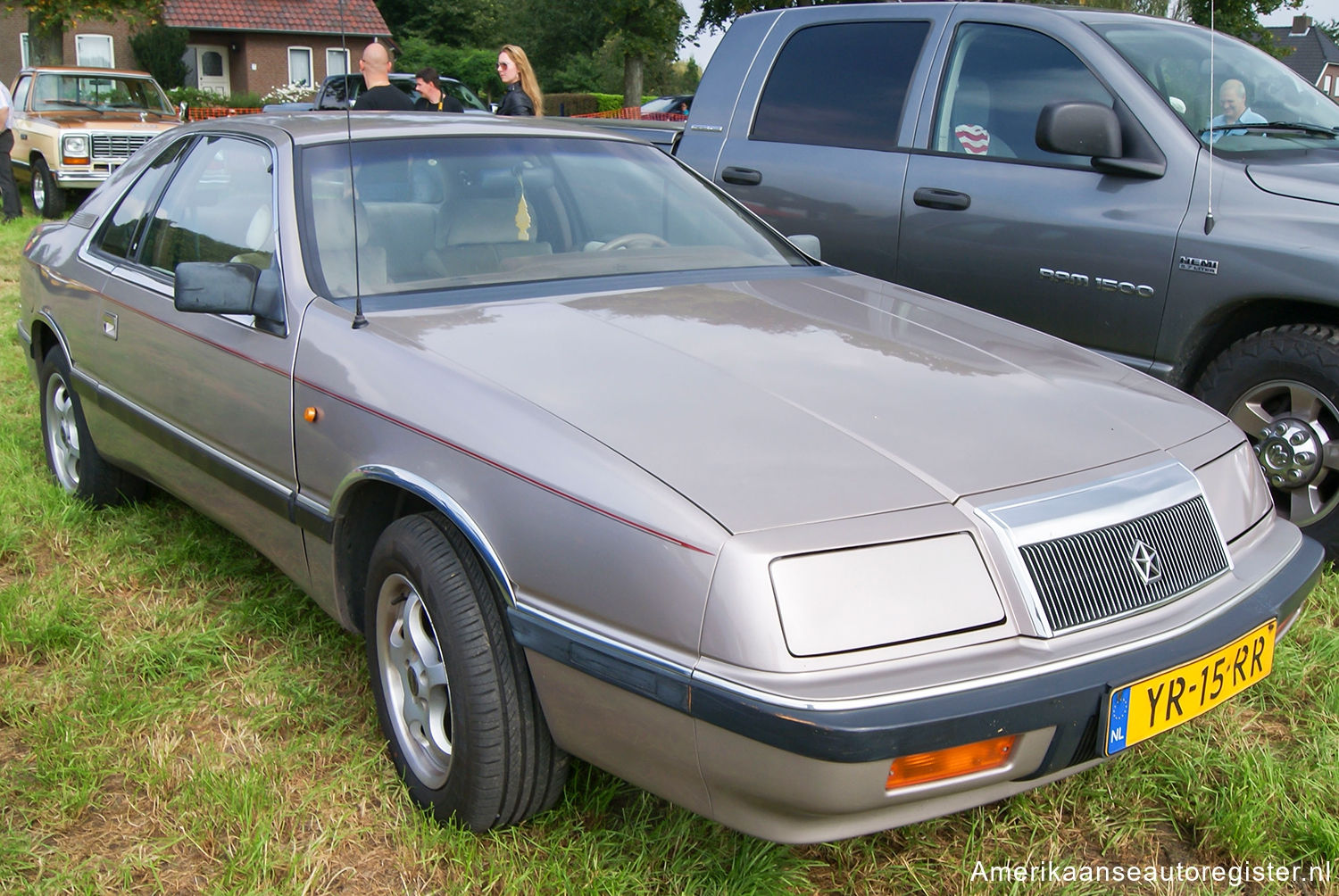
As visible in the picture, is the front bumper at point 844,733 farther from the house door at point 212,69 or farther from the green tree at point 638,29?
the house door at point 212,69

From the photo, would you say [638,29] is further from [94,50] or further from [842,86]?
[842,86]

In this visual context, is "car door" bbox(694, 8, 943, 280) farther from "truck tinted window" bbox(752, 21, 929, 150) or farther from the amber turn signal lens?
the amber turn signal lens

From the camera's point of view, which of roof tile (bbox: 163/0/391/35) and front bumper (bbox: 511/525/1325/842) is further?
roof tile (bbox: 163/0/391/35)

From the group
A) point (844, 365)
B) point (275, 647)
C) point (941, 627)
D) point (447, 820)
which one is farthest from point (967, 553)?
point (275, 647)

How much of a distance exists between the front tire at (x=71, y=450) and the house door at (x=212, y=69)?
3906 cm

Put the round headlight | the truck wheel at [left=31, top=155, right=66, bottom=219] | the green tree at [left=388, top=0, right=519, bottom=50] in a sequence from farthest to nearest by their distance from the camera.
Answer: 1. the green tree at [left=388, top=0, right=519, bottom=50]
2. the truck wheel at [left=31, top=155, right=66, bottom=219]
3. the round headlight

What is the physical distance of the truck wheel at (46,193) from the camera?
1209 cm

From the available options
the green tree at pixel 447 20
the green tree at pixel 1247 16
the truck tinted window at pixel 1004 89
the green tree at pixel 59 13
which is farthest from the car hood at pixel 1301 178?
the green tree at pixel 447 20

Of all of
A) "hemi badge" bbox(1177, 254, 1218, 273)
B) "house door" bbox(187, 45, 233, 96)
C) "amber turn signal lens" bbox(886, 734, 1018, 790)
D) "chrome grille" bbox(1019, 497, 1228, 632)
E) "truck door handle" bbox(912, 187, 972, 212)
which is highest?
"house door" bbox(187, 45, 233, 96)

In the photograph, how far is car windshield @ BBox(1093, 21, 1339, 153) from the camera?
12.8 feet

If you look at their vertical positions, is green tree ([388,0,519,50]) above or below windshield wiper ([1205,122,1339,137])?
above

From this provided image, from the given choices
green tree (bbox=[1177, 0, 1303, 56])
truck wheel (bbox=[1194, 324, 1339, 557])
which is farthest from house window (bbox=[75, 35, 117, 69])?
truck wheel (bbox=[1194, 324, 1339, 557])

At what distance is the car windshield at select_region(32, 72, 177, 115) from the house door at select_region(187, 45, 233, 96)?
28.4 m

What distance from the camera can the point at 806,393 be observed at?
228 cm
